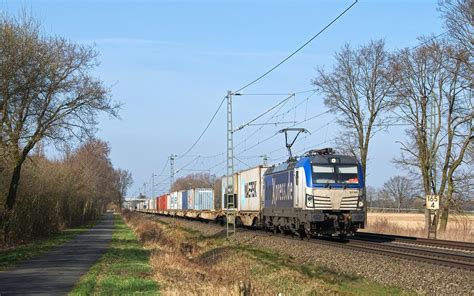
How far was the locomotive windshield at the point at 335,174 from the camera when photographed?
24.7 metres

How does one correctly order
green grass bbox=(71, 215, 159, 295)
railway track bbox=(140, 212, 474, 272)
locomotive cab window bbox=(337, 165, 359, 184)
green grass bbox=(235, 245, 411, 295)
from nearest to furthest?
green grass bbox=(71, 215, 159, 295), green grass bbox=(235, 245, 411, 295), railway track bbox=(140, 212, 474, 272), locomotive cab window bbox=(337, 165, 359, 184)

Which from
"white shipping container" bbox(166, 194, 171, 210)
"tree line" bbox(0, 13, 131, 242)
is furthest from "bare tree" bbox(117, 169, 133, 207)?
"tree line" bbox(0, 13, 131, 242)


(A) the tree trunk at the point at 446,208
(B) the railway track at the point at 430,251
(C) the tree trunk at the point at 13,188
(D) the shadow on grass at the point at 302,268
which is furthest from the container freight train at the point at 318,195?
(A) the tree trunk at the point at 446,208

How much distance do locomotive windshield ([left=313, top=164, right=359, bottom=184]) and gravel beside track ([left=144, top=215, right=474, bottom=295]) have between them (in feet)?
9.21

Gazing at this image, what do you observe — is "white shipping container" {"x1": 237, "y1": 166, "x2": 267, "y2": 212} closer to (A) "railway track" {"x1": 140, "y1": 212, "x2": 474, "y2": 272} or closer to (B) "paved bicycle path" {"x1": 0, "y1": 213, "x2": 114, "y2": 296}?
(A) "railway track" {"x1": 140, "y1": 212, "x2": 474, "y2": 272}

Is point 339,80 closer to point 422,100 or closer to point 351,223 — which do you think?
point 422,100

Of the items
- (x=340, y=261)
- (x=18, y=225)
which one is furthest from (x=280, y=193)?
(x=18, y=225)

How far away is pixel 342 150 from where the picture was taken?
5097 centimetres

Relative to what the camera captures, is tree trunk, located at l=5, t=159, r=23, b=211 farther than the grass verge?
Yes

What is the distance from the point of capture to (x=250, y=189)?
127 ft

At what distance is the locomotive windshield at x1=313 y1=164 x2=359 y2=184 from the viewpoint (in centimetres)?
2469

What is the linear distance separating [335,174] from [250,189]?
1438cm

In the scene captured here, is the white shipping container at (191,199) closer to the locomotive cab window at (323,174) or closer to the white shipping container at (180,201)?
the white shipping container at (180,201)

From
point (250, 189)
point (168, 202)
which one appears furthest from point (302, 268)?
point (168, 202)
